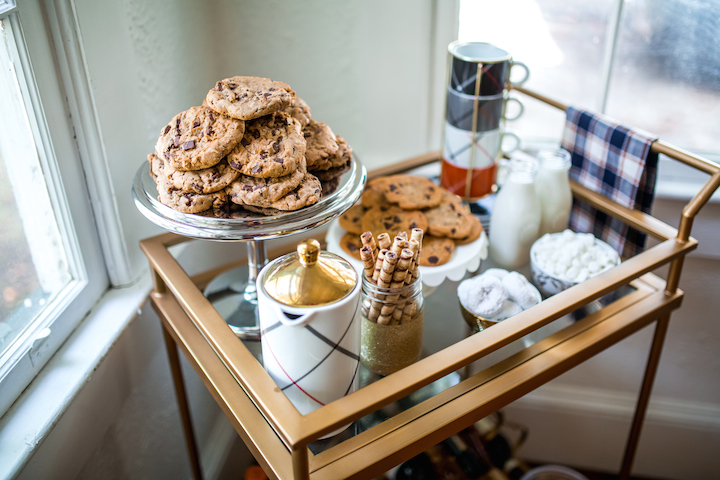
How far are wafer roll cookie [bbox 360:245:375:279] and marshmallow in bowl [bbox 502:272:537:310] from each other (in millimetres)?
213

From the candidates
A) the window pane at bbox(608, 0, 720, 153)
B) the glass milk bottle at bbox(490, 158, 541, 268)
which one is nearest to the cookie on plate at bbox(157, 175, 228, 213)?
the glass milk bottle at bbox(490, 158, 541, 268)

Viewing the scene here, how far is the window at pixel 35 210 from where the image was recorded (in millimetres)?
686

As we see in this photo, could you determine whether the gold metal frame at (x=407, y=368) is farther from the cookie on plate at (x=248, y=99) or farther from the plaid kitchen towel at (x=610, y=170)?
the cookie on plate at (x=248, y=99)

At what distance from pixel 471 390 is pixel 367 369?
132mm

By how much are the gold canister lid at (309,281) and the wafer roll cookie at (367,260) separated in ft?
0.15

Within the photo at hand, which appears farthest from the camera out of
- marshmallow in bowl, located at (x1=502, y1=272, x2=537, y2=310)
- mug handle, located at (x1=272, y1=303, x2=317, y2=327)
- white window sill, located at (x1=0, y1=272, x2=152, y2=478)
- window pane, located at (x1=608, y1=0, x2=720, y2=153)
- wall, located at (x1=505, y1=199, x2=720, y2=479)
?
wall, located at (x1=505, y1=199, x2=720, y2=479)

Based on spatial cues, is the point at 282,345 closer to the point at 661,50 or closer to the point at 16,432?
the point at 16,432

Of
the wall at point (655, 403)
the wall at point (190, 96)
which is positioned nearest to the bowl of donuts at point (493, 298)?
the wall at point (190, 96)

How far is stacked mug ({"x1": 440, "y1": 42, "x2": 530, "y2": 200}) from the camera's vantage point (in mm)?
908

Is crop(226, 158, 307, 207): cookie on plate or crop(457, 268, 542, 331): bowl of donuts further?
crop(457, 268, 542, 331): bowl of donuts

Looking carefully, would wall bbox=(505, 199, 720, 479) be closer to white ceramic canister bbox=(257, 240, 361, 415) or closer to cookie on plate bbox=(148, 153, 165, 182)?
→ white ceramic canister bbox=(257, 240, 361, 415)

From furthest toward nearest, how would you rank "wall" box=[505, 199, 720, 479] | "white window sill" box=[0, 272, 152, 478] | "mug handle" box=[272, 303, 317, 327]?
1. "wall" box=[505, 199, 720, 479]
2. "white window sill" box=[0, 272, 152, 478]
3. "mug handle" box=[272, 303, 317, 327]

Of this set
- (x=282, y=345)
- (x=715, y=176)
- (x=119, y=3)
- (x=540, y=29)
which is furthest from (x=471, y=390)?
(x=540, y=29)

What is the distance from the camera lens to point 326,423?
1.70 ft
